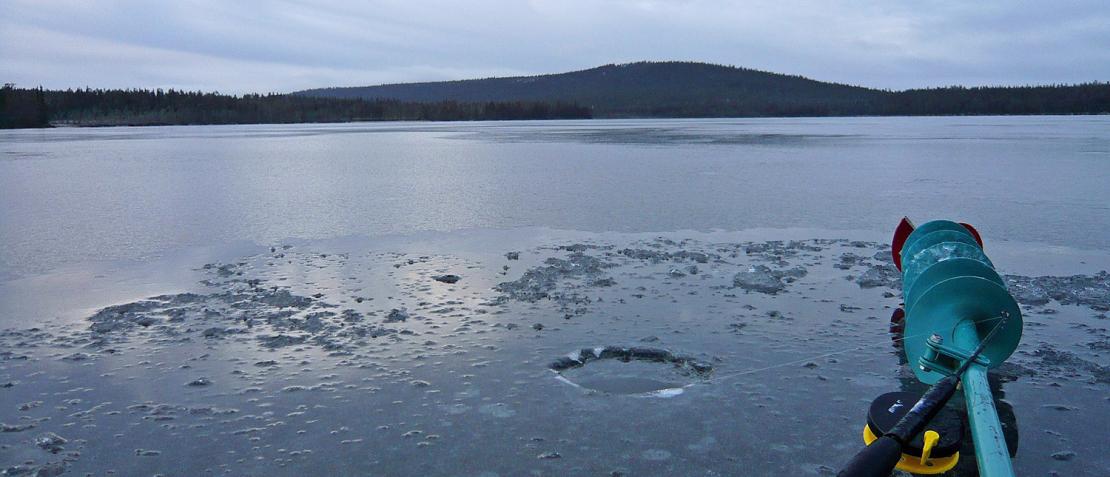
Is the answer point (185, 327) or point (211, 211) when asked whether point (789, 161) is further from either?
point (185, 327)

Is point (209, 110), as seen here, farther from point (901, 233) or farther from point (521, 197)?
point (901, 233)

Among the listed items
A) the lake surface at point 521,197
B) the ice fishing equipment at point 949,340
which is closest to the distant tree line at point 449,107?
the lake surface at point 521,197

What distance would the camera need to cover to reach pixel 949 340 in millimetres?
3725

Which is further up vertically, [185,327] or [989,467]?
[989,467]

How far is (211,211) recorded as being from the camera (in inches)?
438

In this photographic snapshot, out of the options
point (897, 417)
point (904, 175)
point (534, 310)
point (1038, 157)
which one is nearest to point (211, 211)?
point (534, 310)

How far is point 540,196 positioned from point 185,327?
7765 mm

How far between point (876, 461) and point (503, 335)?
3.20 m

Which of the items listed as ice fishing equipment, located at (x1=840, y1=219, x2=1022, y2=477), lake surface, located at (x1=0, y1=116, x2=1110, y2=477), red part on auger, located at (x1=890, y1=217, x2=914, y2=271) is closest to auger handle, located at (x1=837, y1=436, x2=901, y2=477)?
ice fishing equipment, located at (x1=840, y1=219, x2=1022, y2=477)

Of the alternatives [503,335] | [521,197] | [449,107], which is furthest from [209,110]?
[503,335]

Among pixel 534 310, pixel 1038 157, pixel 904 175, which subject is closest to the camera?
pixel 534 310

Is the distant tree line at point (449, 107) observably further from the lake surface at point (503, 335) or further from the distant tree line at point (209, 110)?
the lake surface at point (503, 335)

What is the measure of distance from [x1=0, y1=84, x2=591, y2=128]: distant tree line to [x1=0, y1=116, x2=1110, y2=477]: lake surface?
71887mm

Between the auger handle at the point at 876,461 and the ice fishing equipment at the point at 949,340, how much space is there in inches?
4.0
